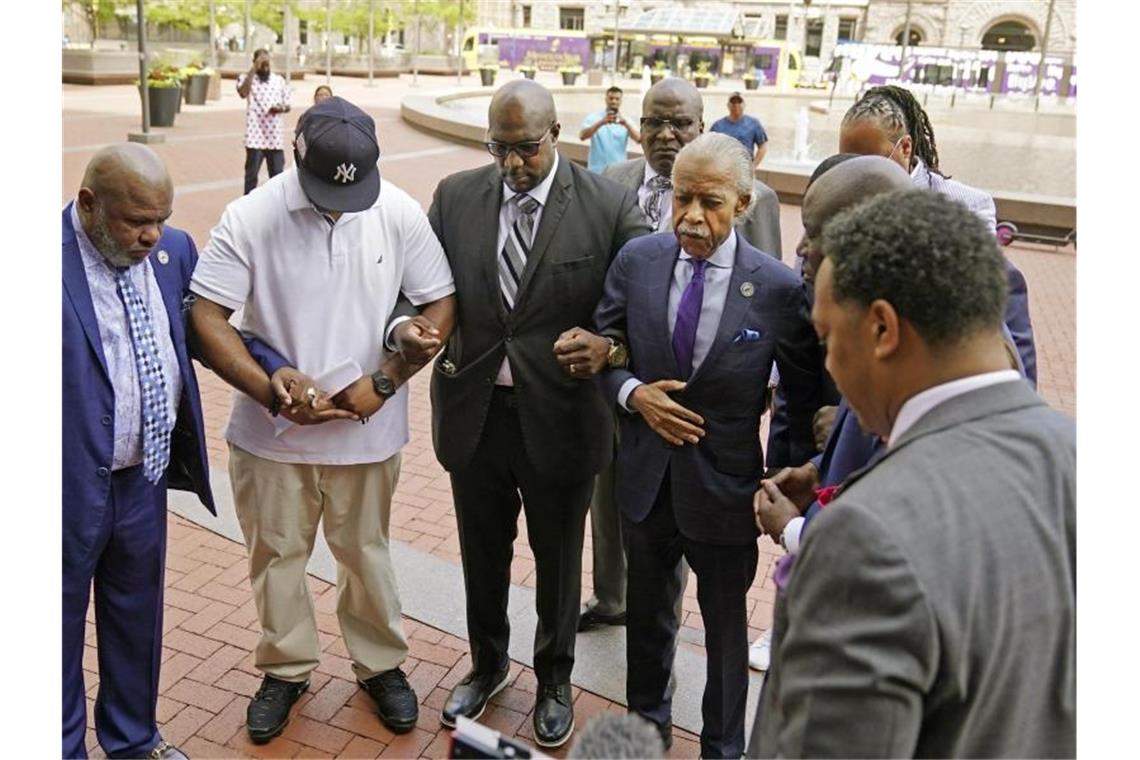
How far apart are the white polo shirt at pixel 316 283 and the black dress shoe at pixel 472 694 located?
Answer: 3.20ft

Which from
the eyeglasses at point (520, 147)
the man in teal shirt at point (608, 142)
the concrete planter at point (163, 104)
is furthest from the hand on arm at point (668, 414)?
the concrete planter at point (163, 104)

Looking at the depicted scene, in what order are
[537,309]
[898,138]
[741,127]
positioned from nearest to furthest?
[537,309] → [898,138] → [741,127]

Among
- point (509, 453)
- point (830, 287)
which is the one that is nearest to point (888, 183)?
point (830, 287)

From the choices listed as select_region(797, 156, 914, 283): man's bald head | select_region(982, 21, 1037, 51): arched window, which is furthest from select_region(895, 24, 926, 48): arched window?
select_region(797, 156, 914, 283): man's bald head

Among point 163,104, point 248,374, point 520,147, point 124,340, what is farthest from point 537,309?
point 163,104

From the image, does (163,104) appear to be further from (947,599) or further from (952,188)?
(947,599)

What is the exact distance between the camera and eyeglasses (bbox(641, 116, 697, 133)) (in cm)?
465

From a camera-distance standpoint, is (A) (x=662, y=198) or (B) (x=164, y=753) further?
(A) (x=662, y=198)

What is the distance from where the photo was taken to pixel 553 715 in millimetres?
3719

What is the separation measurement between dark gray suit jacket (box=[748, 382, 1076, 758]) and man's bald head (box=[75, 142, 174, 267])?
224cm

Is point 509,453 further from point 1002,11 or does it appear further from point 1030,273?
point 1002,11

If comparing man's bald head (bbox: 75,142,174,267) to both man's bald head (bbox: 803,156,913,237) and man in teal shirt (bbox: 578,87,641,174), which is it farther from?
man in teal shirt (bbox: 578,87,641,174)

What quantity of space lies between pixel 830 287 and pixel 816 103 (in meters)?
36.8

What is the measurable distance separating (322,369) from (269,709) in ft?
4.16
